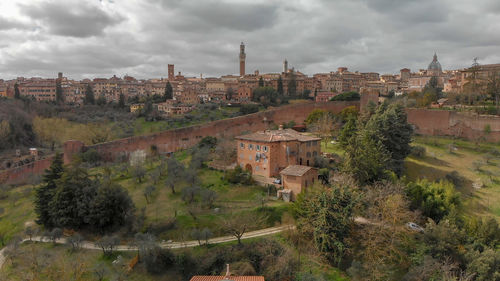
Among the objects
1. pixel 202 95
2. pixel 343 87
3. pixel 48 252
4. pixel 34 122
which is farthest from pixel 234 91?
pixel 48 252

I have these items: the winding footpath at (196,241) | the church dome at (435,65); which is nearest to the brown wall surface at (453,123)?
the winding footpath at (196,241)

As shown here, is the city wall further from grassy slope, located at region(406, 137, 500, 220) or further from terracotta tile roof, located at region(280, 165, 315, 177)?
terracotta tile roof, located at region(280, 165, 315, 177)

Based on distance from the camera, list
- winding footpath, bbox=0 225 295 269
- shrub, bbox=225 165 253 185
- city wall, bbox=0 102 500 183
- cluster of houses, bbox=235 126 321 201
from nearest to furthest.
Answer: winding footpath, bbox=0 225 295 269, cluster of houses, bbox=235 126 321 201, shrub, bbox=225 165 253 185, city wall, bbox=0 102 500 183

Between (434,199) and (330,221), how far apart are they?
6894 millimetres

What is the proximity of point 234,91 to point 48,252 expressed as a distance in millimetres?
58030

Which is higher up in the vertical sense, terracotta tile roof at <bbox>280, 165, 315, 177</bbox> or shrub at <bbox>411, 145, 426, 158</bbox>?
shrub at <bbox>411, 145, 426, 158</bbox>

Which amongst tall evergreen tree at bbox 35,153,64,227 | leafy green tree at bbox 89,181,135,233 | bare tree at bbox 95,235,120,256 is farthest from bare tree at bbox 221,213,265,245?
tall evergreen tree at bbox 35,153,64,227

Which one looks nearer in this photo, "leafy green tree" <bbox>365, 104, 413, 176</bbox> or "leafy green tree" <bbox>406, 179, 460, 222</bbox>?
"leafy green tree" <bbox>406, 179, 460, 222</bbox>

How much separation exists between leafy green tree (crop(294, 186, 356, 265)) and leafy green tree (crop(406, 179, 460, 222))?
187 inches

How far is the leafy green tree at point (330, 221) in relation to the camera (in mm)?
16234

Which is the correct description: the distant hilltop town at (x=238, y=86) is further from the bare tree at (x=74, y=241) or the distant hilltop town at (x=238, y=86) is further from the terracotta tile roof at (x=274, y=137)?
the bare tree at (x=74, y=241)

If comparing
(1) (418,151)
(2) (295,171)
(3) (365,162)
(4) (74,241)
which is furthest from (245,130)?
(4) (74,241)

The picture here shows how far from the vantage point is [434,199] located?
18984mm

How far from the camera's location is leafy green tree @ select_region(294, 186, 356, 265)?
1623cm
